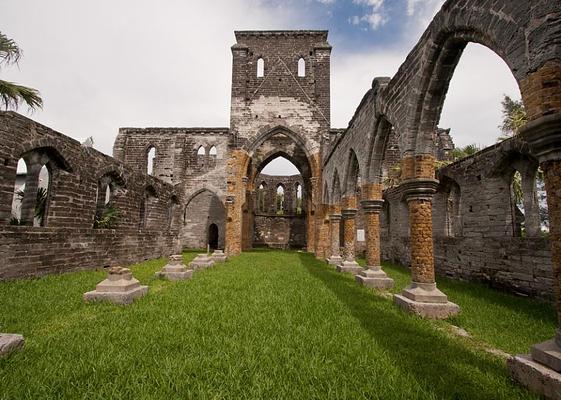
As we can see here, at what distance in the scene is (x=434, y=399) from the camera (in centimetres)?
228

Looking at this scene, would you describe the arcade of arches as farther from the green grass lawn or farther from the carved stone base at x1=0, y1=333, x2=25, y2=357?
the carved stone base at x1=0, y1=333, x2=25, y2=357

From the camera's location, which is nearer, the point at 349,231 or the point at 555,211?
the point at 555,211

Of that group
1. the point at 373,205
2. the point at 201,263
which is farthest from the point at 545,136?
the point at 201,263

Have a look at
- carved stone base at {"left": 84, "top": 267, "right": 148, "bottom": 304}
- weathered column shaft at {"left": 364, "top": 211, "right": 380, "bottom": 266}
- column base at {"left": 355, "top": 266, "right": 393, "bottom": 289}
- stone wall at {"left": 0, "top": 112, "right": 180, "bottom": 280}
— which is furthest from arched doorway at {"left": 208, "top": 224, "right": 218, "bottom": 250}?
carved stone base at {"left": 84, "top": 267, "right": 148, "bottom": 304}

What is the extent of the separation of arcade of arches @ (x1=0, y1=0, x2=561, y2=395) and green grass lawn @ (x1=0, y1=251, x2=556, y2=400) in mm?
658

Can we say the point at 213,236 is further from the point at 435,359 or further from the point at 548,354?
the point at 548,354

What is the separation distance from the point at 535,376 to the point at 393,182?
51.9 feet

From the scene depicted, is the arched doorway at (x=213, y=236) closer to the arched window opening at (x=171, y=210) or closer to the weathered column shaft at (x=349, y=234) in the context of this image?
the arched window opening at (x=171, y=210)

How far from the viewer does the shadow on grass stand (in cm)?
249

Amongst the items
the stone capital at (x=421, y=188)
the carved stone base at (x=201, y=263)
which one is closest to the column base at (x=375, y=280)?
the stone capital at (x=421, y=188)

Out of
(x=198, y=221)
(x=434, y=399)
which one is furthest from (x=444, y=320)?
(x=198, y=221)

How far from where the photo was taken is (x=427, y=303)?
4961 millimetres

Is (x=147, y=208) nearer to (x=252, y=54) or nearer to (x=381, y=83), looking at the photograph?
(x=381, y=83)

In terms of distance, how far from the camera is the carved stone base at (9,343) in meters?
2.79
